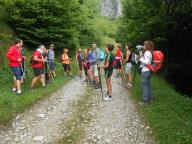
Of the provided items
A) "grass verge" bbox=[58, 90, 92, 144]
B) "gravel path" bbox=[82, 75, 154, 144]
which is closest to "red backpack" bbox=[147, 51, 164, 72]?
"gravel path" bbox=[82, 75, 154, 144]

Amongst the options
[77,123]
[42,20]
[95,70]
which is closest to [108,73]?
[77,123]

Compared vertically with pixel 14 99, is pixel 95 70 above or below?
above

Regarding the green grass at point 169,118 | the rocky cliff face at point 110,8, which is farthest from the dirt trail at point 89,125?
the rocky cliff face at point 110,8

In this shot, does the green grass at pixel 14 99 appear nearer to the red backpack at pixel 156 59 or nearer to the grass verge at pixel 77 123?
the grass verge at pixel 77 123

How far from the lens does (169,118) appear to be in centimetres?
989

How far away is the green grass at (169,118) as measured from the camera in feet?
26.8

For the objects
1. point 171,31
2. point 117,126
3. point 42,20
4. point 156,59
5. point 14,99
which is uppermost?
point 42,20

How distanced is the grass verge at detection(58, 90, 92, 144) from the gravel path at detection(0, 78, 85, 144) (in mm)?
216

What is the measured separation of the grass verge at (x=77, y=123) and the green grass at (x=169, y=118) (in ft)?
6.06

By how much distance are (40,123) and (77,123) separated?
1063mm

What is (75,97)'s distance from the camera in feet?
45.2

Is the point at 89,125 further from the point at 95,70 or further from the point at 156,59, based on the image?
the point at 95,70

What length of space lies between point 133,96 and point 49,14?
41.4 ft

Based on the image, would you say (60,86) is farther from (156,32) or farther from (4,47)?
(156,32)
